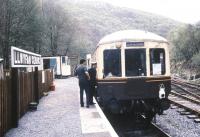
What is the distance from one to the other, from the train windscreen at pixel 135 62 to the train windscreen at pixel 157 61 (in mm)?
285

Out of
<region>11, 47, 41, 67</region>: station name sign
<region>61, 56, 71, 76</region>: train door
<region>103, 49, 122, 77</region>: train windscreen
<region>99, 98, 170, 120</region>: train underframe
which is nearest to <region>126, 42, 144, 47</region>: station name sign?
<region>103, 49, 122, 77</region>: train windscreen

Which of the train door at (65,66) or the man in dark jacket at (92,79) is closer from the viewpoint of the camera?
the man in dark jacket at (92,79)

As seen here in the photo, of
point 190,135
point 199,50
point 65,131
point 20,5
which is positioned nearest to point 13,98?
point 65,131

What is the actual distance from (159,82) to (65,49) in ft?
189

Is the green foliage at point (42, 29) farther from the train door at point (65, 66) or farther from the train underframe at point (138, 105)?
the train underframe at point (138, 105)

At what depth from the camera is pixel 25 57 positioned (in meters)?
13.6

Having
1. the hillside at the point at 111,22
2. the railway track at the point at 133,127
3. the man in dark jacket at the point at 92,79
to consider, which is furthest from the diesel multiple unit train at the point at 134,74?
the hillside at the point at 111,22

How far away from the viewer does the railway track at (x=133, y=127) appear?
12.4 meters

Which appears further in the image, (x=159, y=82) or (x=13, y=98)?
(x=159, y=82)

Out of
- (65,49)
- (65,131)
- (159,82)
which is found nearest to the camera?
(65,131)

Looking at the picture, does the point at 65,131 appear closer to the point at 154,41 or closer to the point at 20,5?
the point at 154,41

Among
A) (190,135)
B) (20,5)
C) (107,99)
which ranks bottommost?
(190,135)

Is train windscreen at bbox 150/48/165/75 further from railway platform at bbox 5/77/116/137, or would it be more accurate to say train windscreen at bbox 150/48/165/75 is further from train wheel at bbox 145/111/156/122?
railway platform at bbox 5/77/116/137

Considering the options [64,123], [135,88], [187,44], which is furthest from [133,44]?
[187,44]
